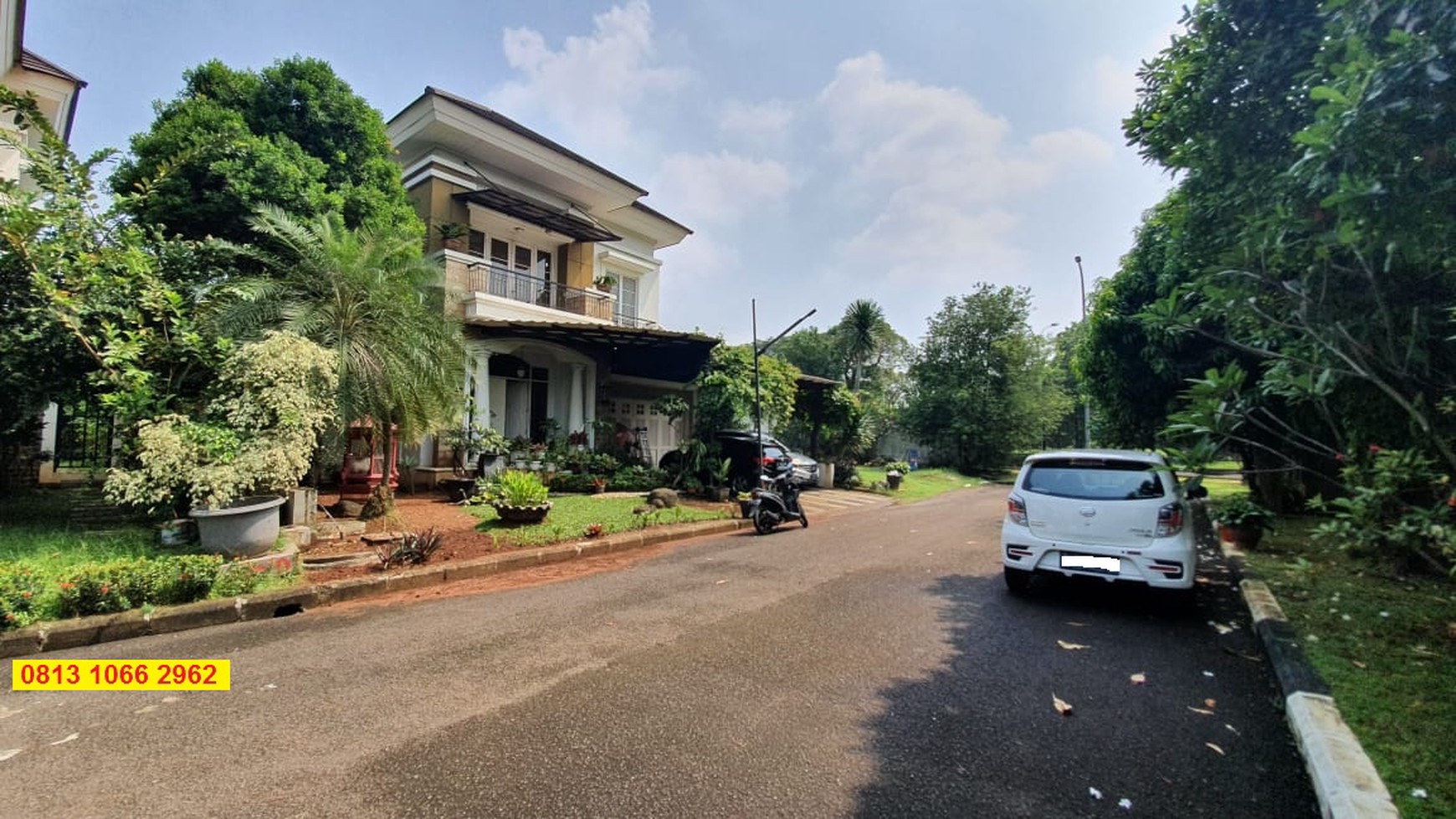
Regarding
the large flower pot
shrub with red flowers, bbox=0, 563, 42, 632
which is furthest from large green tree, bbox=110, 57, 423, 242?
shrub with red flowers, bbox=0, 563, 42, 632

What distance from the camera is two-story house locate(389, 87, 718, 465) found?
1394 cm

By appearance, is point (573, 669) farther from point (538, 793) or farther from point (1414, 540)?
point (1414, 540)

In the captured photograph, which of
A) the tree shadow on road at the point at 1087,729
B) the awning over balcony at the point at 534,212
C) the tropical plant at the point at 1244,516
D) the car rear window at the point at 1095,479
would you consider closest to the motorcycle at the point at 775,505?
the car rear window at the point at 1095,479

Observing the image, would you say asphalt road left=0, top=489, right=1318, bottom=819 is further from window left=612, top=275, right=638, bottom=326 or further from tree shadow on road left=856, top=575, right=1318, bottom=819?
window left=612, top=275, right=638, bottom=326

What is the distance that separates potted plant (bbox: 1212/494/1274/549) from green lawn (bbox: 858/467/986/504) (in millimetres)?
8598

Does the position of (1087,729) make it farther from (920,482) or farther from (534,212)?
(920,482)

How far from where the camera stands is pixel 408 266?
946 centimetres

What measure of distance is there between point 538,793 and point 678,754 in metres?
0.67

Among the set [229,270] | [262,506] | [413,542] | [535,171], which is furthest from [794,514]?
[535,171]

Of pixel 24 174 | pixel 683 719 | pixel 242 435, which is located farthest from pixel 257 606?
pixel 24 174

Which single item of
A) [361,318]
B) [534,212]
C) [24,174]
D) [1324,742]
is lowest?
[1324,742]

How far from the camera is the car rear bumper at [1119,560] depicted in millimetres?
5043

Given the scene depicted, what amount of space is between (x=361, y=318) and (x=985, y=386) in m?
26.2

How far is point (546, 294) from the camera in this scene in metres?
17.0
